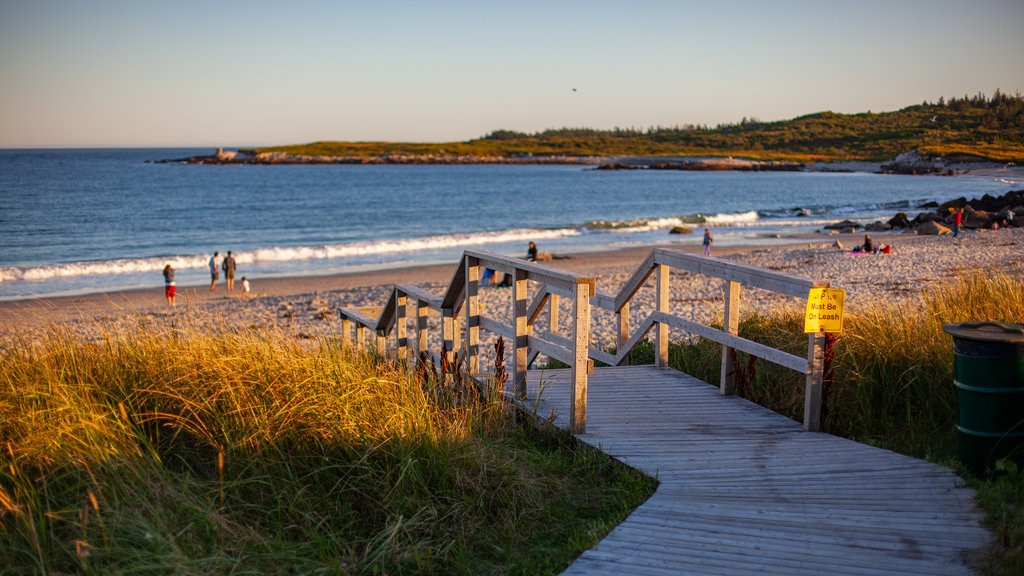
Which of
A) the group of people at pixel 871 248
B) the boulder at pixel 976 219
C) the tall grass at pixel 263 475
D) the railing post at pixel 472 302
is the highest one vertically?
the railing post at pixel 472 302

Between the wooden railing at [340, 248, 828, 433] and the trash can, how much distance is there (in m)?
1.17

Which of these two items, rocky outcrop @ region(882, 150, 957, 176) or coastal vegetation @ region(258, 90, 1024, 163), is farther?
rocky outcrop @ region(882, 150, 957, 176)

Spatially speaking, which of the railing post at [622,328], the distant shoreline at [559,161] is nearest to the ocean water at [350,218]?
the railing post at [622,328]

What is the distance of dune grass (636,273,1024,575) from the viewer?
17.4 ft

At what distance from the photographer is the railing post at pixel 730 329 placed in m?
6.55

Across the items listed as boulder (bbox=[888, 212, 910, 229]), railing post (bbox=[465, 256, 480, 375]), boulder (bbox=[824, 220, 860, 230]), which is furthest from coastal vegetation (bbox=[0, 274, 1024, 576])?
boulder (bbox=[824, 220, 860, 230])

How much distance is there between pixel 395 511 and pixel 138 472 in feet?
4.11

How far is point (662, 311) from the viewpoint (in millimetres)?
7508

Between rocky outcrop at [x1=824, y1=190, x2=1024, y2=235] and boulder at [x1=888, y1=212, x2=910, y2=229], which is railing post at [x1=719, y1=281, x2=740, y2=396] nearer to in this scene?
rocky outcrop at [x1=824, y1=190, x2=1024, y2=235]

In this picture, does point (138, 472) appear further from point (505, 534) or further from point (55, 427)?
point (505, 534)

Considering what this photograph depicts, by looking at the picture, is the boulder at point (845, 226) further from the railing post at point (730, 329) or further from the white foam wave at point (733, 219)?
the railing post at point (730, 329)

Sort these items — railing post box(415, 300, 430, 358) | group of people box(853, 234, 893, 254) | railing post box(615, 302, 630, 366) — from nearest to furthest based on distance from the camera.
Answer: railing post box(415, 300, 430, 358) < railing post box(615, 302, 630, 366) < group of people box(853, 234, 893, 254)

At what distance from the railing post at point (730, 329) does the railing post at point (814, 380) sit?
0.92 meters

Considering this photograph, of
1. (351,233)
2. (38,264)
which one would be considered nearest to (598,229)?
(351,233)
